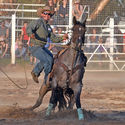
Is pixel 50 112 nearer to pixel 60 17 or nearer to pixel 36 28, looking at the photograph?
pixel 36 28

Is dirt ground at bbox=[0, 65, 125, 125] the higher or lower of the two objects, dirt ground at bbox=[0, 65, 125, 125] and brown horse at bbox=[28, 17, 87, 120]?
the lower

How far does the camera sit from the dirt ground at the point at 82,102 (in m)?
7.94

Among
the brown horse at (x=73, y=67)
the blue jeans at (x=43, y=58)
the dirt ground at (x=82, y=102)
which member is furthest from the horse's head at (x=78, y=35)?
the dirt ground at (x=82, y=102)

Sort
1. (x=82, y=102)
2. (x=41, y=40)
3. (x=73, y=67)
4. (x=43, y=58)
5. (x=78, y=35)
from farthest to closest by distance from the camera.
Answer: (x=82, y=102) → (x=41, y=40) → (x=43, y=58) → (x=73, y=67) → (x=78, y=35)

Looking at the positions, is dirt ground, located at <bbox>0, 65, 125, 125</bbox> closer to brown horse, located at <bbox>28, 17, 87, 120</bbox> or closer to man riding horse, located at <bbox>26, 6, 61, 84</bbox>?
brown horse, located at <bbox>28, 17, 87, 120</bbox>

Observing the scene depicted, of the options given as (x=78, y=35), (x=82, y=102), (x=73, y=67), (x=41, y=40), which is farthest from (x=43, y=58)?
(x=82, y=102)

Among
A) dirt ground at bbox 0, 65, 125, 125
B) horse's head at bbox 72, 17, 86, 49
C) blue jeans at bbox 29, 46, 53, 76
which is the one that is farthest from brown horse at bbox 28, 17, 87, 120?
dirt ground at bbox 0, 65, 125, 125

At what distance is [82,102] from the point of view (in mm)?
10891

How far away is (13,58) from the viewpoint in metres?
18.1

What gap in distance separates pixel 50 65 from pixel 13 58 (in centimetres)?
993

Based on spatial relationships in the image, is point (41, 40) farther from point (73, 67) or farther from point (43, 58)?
point (73, 67)

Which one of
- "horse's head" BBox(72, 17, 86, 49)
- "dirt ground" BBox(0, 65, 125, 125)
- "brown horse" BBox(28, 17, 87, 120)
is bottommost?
"dirt ground" BBox(0, 65, 125, 125)

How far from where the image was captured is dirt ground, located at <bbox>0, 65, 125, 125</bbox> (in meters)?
7.94

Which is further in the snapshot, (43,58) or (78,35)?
(43,58)
